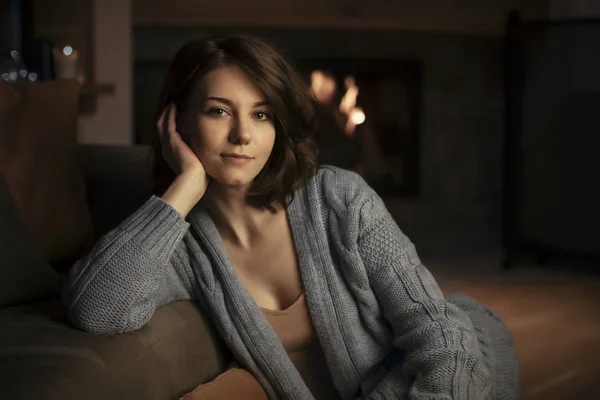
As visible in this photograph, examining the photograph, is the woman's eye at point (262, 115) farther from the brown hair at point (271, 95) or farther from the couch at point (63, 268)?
the couch at point (63, 268)

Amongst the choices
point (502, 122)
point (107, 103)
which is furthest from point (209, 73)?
point (502, 122)

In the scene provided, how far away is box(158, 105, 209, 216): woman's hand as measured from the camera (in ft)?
3.84

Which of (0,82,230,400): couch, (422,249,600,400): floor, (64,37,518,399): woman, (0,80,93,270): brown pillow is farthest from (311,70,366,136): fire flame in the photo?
(64,37,518,399): woman

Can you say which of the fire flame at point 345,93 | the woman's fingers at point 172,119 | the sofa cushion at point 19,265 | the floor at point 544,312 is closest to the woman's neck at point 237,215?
the woman's fingers at point 172,119

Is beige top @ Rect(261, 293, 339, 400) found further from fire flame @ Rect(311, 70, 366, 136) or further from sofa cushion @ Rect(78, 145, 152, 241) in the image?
fire flame @ Rect(311, 70, 366, 136)

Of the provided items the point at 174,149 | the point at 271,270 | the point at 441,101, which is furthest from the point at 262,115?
the point at 441,101

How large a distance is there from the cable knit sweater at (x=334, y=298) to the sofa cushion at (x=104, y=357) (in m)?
0.03

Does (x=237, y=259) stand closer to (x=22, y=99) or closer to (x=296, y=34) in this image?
(x=22, y=99)

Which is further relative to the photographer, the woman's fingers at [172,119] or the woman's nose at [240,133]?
the woman's fingers at [172,119]

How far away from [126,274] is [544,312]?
1795 mm

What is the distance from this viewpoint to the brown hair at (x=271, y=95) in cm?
117

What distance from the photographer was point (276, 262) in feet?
4.15

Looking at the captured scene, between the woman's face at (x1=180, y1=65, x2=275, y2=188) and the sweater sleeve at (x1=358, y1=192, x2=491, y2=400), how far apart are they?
0.19 meters

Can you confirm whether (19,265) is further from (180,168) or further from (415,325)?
(415,325)
